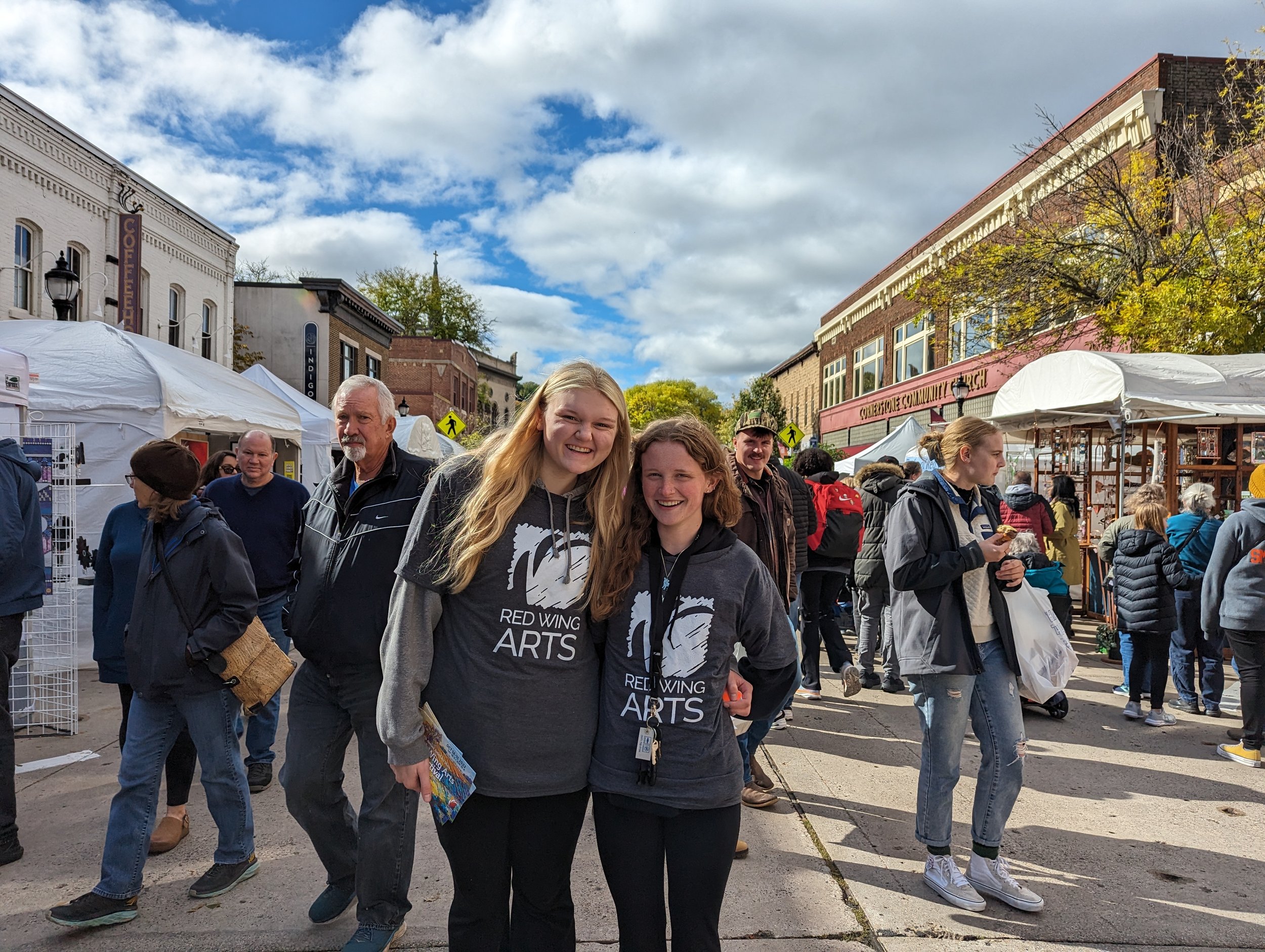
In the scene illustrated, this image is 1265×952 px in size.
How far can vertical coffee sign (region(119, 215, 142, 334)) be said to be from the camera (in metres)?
15.2

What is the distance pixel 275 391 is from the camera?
42.3 ft

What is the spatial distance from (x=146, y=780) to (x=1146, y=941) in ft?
13.0

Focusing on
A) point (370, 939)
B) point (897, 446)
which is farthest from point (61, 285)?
point (897, 446)

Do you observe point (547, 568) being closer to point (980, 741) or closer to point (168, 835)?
point (980, 741)

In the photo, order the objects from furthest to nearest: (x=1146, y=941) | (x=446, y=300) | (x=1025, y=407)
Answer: (x=446, y=300), (x=1025, y=407), (x=1146, y=941)

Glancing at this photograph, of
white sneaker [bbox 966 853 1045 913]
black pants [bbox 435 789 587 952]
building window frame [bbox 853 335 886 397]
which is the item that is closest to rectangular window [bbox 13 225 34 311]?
black pants [bbox 435 789 587 952]

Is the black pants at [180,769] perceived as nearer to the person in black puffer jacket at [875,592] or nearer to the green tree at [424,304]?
the person in black puffer jacket at [875,592]

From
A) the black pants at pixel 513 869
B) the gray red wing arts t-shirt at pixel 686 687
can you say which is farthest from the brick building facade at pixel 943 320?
the black pants at pixel 513 869

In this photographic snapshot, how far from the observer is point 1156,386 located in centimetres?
800

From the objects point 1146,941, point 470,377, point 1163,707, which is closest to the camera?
point 1146,941

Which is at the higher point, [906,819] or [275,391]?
[275,391]

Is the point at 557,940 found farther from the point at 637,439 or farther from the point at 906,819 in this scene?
the point at 906,819

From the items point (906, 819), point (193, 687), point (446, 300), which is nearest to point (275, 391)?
point (193, 687)

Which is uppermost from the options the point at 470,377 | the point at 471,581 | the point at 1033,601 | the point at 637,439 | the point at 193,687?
the point at 470,377
